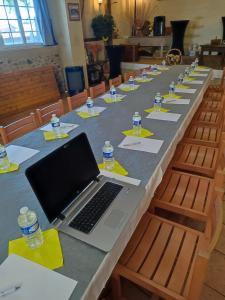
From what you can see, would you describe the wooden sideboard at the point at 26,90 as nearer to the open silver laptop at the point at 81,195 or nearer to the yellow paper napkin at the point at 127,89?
the yellow paper napkin at the point at 127,89

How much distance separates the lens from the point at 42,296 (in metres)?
0.66

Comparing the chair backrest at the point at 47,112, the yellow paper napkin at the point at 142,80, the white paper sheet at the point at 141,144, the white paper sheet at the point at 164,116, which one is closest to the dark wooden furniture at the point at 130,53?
the yellow paper napkin at the point at 142,80

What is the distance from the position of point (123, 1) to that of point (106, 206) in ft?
25.9

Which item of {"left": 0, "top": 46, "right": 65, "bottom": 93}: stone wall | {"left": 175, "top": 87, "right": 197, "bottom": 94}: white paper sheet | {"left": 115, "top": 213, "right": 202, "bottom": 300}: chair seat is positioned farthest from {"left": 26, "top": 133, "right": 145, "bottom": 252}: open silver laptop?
{"left": 0, "top": 46, "right": 65, "bottom": 93}: stone wall

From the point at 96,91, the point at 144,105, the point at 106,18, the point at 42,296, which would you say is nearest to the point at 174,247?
the point at 42,296

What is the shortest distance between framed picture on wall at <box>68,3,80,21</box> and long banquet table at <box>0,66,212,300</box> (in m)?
3.30

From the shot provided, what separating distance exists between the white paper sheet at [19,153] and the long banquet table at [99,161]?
0.05 metres

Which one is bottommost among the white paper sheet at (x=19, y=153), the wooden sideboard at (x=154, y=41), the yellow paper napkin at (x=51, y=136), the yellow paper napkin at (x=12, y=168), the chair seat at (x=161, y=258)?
the chair seat at (x=161, y=258)

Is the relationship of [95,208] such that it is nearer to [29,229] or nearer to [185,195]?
[29,229]

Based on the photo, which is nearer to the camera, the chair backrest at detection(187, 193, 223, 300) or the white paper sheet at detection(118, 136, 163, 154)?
the chair backrest at detection(187, 193, 223, 300)

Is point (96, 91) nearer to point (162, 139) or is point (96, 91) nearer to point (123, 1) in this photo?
point (162, 139)

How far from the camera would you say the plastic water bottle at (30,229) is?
30.8 inches

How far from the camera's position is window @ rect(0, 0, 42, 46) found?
409 centimetres

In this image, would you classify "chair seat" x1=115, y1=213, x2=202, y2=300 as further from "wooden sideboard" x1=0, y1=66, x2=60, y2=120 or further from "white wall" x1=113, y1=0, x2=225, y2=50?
"white wall" x1=113, y1=0, x2=225, y2=50
